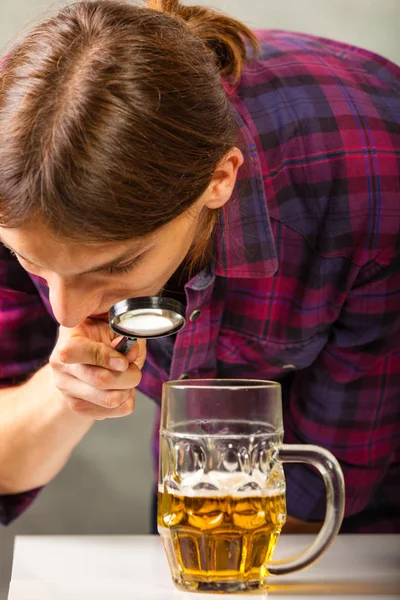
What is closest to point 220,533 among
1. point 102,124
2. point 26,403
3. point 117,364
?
point 117,364

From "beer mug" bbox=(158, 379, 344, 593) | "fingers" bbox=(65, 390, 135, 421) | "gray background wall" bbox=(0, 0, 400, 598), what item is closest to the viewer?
"beer mug" bbox=(158, 379, 344, 593)

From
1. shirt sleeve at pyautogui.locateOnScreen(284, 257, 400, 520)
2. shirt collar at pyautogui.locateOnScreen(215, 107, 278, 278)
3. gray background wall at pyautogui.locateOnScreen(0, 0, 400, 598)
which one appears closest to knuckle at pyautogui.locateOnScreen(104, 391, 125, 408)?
shirt collar at pyautogui.locateOnScreen(215, 107, 278, 278)

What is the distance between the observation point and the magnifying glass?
85 centimetres

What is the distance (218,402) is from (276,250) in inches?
16.6

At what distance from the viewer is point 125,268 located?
92cm

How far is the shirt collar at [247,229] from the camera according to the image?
1096mm

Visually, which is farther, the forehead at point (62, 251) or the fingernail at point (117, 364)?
the fingernail at point (117, 364)

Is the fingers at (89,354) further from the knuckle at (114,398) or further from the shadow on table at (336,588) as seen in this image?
the shadow on table at (336,588)

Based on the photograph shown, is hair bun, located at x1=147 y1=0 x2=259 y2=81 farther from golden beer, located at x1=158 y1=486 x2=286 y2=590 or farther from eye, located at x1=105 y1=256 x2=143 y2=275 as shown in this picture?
golden beer, located at x1=158 y1=486 x2=286 y2=590

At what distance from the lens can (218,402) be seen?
0.77 meters

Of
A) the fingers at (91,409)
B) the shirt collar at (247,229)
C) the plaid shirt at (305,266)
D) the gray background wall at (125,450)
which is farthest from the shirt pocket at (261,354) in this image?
the gray background wall at (125,450)

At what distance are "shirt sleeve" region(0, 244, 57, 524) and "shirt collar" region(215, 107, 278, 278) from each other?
0.28 meters

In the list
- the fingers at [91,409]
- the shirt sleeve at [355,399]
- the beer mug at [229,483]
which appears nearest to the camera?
the beer mug at [229,483]

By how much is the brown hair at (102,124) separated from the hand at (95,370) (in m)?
0.16
